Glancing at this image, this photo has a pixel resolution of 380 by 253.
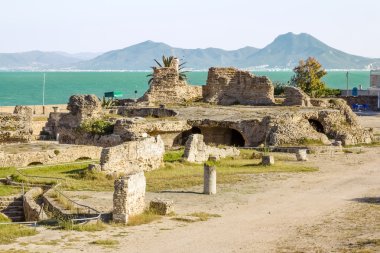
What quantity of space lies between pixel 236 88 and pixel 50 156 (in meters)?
22.8

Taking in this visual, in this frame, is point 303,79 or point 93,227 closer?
point 93,227

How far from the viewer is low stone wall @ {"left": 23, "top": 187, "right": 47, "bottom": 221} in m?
23.0

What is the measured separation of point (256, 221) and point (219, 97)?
31895 mm

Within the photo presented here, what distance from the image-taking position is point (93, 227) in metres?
20.5

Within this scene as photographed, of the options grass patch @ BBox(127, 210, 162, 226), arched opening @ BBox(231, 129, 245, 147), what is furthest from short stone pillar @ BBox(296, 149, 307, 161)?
grass patch @ BBox(127, 210, 162, 226)

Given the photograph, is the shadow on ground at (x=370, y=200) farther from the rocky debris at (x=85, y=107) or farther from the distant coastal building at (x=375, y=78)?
the distant coastal building at (x=375, y=78)

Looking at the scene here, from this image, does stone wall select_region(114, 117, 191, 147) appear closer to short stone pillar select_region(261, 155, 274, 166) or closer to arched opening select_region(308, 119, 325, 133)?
short stone pillar select_region(261, 155, 274, 166)

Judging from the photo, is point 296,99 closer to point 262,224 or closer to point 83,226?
point 262,224

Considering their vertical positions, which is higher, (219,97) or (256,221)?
(219,97)

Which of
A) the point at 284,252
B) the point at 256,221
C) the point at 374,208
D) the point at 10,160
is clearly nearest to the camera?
the point at 284,252

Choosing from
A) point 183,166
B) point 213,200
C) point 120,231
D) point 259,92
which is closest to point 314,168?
point 183,166

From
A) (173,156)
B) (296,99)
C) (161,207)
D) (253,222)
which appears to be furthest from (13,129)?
(296,99)

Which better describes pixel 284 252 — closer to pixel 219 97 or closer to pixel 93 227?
pixel 93 227

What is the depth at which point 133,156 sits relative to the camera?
30453mm
